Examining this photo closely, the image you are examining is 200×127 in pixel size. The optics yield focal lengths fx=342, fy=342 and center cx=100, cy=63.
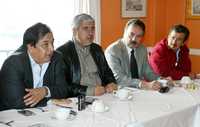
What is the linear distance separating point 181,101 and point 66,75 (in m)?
0.92

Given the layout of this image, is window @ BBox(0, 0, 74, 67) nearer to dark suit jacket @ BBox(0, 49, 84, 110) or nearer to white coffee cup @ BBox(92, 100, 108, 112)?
dark suit jacket @ BBox(0, 49, 84, 110)

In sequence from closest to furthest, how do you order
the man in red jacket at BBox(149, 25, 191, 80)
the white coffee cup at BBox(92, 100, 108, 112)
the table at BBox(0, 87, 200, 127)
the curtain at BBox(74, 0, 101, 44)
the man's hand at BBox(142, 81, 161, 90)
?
1. the table at BBox(0, 87, 200, 127)
2. the white coffee cup at BBox(92, 100, 108, 112)
3. the man's hand at BBox(142, 81, 161, 90)
4. the man in red jacket at BBox(149, 25, 191, 80)
5. the curtain at BBox(74, 0, 101, 44)

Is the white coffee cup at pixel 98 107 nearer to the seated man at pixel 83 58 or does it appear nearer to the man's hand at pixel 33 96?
the man's hand at pixel 33 96

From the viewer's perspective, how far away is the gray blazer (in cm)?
305

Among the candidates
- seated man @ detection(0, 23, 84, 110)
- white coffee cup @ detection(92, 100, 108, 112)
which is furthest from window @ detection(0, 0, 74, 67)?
white coffee cup @ detection(92, 100, 108, 112)

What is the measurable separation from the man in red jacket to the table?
0.87 metres

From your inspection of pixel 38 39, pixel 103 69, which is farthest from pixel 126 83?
pixel 38 39

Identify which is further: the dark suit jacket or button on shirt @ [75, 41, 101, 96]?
button on shirt @ [75, 41, 101, 96]

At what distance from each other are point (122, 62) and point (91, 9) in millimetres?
1072

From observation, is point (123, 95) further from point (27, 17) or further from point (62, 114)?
point (27, 17)

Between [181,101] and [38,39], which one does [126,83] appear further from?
[38,39]

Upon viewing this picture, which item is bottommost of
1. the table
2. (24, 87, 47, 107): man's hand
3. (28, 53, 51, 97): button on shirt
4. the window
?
the table

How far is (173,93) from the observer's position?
259 centimetres

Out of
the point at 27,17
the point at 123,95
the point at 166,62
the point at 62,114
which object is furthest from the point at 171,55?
the point at 62,114
